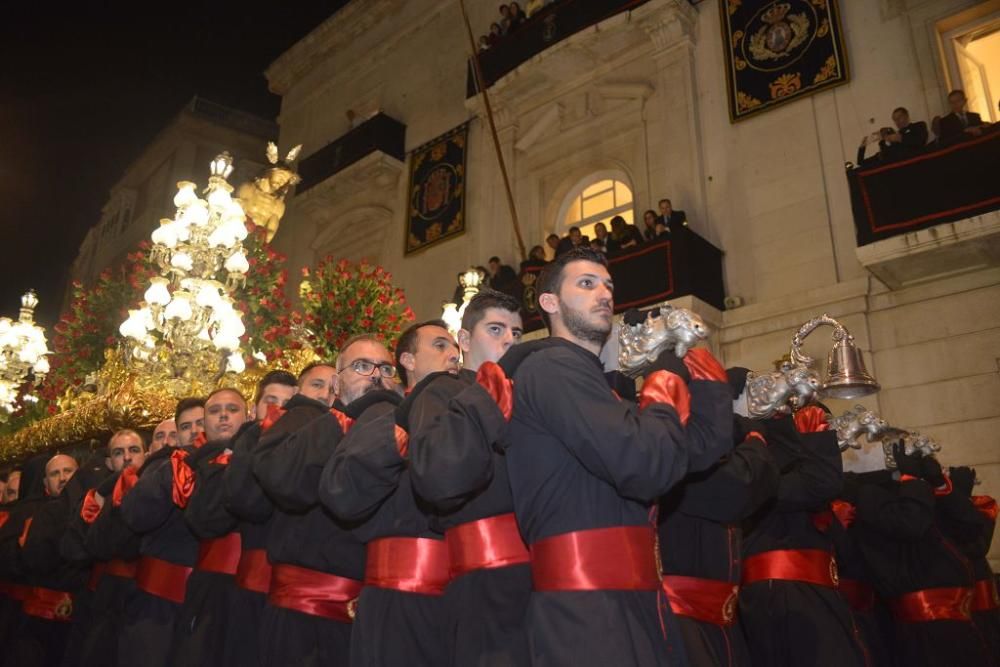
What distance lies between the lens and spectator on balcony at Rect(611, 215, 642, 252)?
1088 cm

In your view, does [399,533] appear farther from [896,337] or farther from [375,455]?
[896,337]

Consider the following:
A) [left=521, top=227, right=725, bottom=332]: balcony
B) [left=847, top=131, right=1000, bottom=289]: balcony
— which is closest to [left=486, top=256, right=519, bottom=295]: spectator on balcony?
[left=521, top=227, right=725, bottom=332]: balcony

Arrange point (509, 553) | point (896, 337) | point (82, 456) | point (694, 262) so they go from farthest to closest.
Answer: point (694, 262) < point (896, 337) < point (82, 456) < point (509, 553)

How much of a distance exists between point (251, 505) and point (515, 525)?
1554mm

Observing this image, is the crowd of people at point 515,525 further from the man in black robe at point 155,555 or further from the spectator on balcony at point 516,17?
the spectator on balcony at point 516,17

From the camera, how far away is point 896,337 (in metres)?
9.22

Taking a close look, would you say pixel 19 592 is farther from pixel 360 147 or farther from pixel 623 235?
pixel 360 147

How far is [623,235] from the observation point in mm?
11055

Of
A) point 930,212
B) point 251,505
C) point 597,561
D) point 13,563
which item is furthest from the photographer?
point 930,212

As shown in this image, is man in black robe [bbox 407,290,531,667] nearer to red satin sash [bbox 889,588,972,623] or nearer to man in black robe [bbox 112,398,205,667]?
man in black robe [bbox 112,398,205,667]

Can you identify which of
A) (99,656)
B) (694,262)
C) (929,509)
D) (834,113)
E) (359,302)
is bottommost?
(99,656)

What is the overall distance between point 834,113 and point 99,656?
403 inches

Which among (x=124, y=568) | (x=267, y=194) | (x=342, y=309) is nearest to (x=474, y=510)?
(x=124, y=568)

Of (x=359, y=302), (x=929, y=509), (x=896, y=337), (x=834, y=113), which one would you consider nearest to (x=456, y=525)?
(x=929, y=509)
